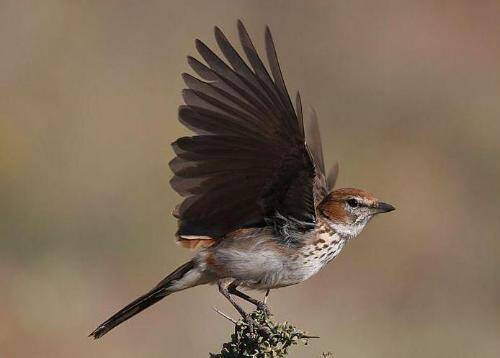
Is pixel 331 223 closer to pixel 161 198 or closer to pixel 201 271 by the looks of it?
pixel 201 271

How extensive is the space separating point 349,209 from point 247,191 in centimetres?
77

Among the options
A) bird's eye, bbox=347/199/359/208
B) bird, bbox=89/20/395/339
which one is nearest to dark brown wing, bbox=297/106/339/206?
bird, bbox=89/20/395/339

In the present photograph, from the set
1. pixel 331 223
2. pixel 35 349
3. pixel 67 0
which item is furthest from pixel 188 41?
pixel 331 223

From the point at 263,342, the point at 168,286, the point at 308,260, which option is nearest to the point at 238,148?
the point at 308,260

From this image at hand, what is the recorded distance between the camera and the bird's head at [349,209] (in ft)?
25.5

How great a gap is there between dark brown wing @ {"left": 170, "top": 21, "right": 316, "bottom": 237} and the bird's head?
24 centimetres

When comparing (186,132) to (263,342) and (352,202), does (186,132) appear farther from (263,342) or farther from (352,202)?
(263,342)

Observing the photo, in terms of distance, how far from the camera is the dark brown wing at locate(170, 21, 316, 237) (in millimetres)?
6840

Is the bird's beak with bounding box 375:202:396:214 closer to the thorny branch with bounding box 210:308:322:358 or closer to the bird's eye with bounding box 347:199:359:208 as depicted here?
the bird's eye with bounding box 347:199:359:208

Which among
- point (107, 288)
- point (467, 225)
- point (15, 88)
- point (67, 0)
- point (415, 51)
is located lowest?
point (467, 225)

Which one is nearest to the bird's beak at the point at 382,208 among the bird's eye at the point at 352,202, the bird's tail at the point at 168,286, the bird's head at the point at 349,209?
the bird's head at the point at 349,209

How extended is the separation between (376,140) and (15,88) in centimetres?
453

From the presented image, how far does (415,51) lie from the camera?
67.3 ft

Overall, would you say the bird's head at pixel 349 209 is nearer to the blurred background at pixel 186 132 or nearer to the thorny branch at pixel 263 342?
the thorny branch at pixel 263 342
